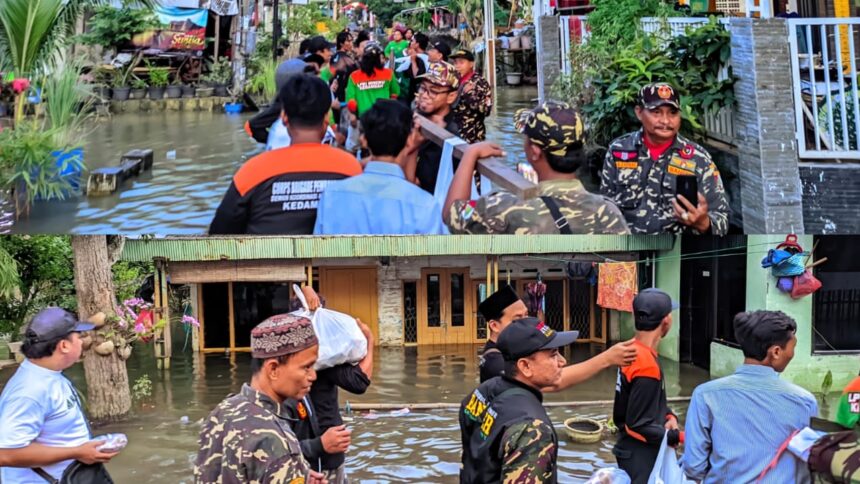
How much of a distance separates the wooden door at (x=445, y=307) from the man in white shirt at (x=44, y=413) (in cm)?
1182

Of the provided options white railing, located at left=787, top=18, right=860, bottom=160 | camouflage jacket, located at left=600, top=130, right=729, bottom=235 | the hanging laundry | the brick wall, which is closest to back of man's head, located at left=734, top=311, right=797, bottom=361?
camouflage jacket, located at left=600, top=130, right=729, bottom=235

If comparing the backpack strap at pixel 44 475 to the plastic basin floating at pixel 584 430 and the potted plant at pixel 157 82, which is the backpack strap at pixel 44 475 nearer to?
the plastic basin floating at pixel 584 430

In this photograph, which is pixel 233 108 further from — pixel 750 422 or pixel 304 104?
pixel 750 422

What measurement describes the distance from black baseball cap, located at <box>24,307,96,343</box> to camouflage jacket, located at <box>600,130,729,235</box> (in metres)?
1.85

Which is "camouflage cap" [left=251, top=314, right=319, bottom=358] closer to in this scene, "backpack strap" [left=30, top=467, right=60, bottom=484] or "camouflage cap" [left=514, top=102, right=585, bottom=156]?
"camouflage cap" [left=514, top=102, right=585, bottom=156]

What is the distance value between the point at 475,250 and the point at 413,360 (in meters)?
2.16

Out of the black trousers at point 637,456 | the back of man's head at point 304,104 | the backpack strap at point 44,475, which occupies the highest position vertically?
the back of man's head at point 304,104

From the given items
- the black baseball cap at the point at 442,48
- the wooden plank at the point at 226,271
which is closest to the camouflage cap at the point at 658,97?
the black baseball cap at the point at 442,48

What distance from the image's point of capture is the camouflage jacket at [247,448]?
2.11m

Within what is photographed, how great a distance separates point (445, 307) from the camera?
1491 cm

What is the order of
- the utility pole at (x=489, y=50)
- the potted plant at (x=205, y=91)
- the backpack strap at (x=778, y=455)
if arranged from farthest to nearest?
the potted plant at (x=205, y=91), the utility pole at (x=489, y=50), the backpack strap at (x=778, y=455)

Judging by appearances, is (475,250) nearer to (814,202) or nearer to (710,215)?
(814,202)

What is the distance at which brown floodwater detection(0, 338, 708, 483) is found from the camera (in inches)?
301

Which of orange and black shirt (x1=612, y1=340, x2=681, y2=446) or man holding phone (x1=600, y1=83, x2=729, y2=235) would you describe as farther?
orange and black shirt (x1=612, y1=340, x2=681, y2=446)
